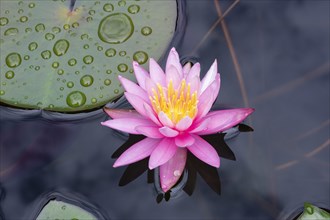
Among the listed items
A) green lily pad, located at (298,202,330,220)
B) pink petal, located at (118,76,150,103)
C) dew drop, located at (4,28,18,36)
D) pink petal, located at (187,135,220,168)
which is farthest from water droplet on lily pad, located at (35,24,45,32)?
green lily pad, located at (298,202,330,220)

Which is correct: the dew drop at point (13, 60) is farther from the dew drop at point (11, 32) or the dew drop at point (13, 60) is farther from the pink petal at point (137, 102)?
the pink petal at point (137, 102)

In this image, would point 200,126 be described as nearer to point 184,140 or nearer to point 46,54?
point 184,140

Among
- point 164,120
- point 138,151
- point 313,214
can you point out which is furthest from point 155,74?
point 313,214

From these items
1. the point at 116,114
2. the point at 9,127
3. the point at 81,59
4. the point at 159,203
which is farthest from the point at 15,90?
the point at 159,203

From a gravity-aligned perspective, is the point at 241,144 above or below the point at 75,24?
below

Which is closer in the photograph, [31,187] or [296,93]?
[31,187]

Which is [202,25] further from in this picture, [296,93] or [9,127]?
[9,127]
